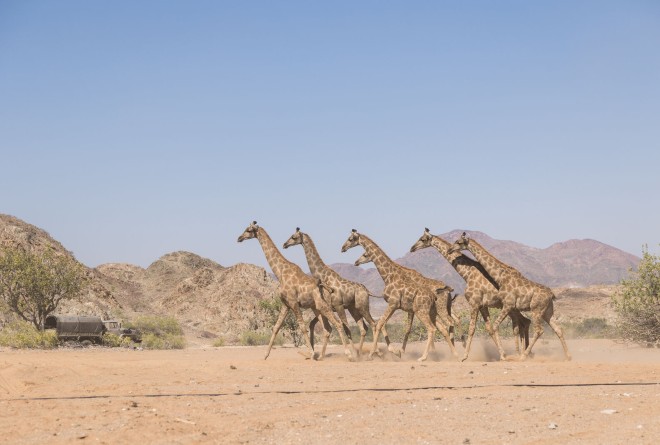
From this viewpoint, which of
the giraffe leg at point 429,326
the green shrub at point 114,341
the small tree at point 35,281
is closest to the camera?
the giraffe leg at point 429,326

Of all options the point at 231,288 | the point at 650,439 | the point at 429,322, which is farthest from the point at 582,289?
the point at 650,439

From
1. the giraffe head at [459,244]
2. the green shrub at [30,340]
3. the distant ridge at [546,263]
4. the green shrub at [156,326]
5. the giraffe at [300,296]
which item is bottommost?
the green shrub at [30,340]

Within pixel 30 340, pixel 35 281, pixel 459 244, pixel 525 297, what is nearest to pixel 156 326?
pixel 35 281

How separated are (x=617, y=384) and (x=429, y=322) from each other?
5.98 m

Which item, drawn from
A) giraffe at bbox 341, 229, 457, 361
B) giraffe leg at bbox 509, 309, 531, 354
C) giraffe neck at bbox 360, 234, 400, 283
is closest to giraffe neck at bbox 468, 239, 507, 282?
giraffe leg at bbox 509, 309, 531, 354

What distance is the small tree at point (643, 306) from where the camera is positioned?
23438 millimetres

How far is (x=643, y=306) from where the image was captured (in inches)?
934

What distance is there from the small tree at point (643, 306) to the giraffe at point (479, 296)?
625 centimetres

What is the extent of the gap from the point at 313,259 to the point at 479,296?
4.43m

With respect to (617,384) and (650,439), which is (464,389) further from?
(650,439)

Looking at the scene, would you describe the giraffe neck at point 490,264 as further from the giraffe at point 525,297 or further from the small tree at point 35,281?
the small tree at point 35,281

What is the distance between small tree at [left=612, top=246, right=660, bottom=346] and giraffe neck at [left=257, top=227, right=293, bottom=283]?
36.3 feet

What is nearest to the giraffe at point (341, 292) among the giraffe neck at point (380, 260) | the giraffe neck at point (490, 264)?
the giraffe neck at point (380, 260)

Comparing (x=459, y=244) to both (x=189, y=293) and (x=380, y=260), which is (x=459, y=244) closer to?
(x=380, y=260)
